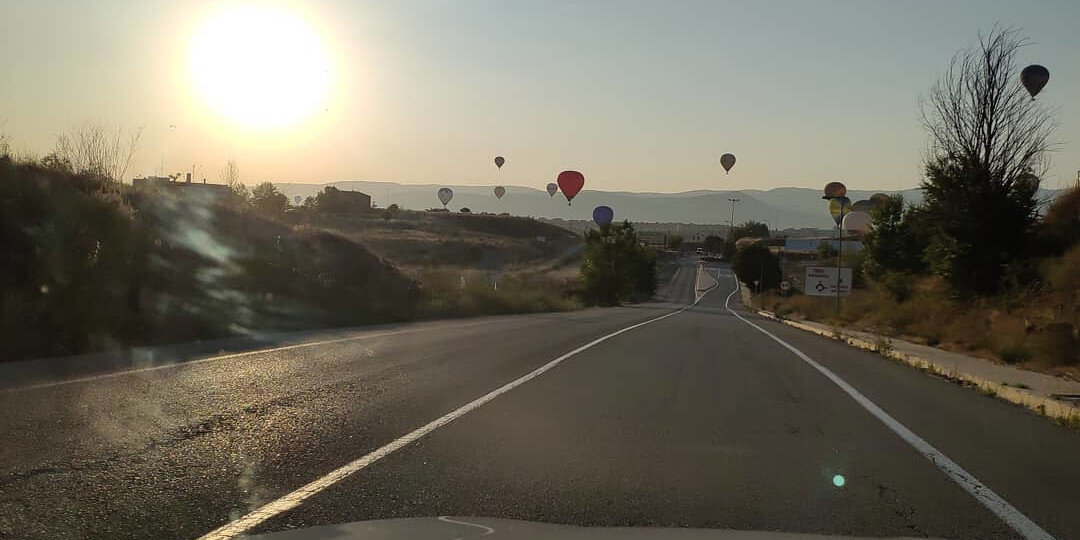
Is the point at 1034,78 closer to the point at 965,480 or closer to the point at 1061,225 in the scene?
the point at 1061,225

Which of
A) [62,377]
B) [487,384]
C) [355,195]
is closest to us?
[62,377]

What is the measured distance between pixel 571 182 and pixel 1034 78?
37.7m

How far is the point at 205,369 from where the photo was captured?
12891 millimetres

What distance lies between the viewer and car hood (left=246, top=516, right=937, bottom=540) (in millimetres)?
5367

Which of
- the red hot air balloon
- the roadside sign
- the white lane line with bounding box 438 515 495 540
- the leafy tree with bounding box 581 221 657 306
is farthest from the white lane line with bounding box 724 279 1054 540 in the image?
the leafy tree with bounding box 581 221 657 306

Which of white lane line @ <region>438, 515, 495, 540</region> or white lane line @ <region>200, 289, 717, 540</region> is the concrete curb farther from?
white lane line @ <region>438, 515, 495, 540</region>

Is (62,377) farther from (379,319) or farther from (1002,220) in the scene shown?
(1002,220)

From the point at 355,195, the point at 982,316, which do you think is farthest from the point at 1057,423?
the point at 355,195

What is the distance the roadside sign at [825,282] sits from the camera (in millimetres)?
39688

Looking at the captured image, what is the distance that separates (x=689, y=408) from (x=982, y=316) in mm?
17814

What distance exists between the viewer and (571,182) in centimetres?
6619

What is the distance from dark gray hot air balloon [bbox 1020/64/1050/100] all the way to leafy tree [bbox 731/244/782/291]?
78.7 metres

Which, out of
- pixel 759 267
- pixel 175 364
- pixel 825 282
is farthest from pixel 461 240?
pixel 175 364

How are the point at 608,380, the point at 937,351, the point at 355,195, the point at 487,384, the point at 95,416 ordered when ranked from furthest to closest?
the point at 355,195
the point at 937,351
the point at 608,380
the point at 487,384
the point at 95,416
